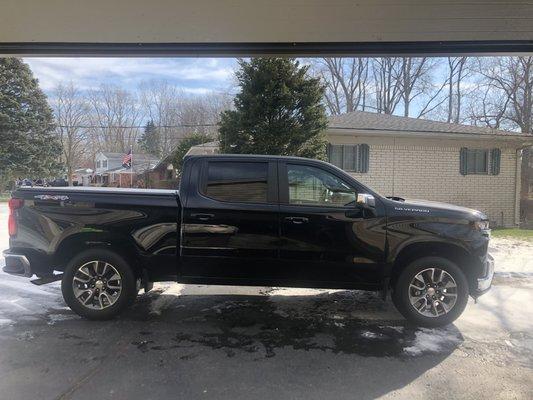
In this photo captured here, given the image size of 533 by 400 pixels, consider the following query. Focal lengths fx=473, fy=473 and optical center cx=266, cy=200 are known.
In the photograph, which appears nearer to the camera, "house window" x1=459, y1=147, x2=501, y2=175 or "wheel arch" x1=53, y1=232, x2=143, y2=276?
"wheel arch" x1=53, y1=232, x2=143, y2=276

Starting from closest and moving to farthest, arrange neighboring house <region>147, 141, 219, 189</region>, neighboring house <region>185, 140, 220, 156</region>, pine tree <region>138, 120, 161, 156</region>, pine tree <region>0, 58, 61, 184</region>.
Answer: neighboring house <region>185, 140, 220, 156</region> < neighboring house <region>147, 141, 219, 189</region> < pine tree <region>0, 58, 61, 184</region> < pine tree <region>138, 120, 161, 156</region>

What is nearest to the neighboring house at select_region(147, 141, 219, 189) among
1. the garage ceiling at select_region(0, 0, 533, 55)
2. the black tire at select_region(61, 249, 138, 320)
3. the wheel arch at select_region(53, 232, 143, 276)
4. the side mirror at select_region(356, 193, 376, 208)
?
the garage ceiling at select_region(0, 0, 533, 55)

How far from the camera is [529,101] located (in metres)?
36.1

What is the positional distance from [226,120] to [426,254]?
11.1 m

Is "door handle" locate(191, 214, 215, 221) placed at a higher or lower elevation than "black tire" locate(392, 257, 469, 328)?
higher

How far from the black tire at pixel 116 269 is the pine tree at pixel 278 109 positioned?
9.96 metres

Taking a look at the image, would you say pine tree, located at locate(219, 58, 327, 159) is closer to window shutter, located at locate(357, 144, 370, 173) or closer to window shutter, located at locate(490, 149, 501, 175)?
window shutter, located at locate(357, 144, 370, 173)

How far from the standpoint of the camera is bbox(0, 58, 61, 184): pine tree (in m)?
37.3

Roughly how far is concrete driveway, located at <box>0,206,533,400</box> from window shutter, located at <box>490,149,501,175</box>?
43.1ft

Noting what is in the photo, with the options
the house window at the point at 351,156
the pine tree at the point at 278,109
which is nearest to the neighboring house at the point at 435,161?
the house window at the point at 351,156

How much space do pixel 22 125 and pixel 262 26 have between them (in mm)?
36960

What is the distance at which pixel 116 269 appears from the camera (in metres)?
5.67

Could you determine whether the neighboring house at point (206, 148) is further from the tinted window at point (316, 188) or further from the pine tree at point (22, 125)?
the pine tree at point (22, 125)

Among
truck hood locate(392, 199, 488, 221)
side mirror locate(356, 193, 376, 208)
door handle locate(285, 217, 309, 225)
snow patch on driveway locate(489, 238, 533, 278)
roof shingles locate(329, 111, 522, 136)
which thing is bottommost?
snow patch on driveway locate(489, 238, 533, 278)
